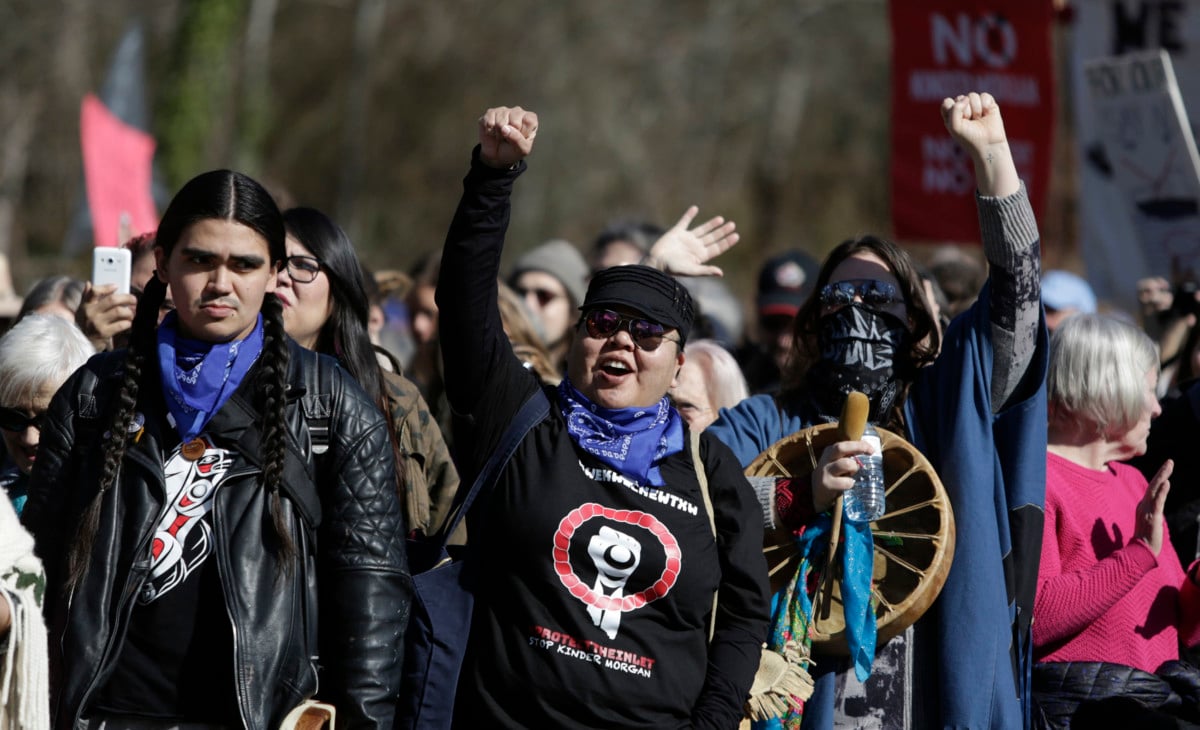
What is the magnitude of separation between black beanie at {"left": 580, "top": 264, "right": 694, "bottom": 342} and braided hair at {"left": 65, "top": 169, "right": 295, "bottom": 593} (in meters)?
0.73

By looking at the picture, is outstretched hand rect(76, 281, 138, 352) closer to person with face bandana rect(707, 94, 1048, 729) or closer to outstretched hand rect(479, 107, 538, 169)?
outstretched hand rect(479, 107, 538, 169)

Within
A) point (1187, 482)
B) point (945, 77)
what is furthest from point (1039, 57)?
point (1187, 482)

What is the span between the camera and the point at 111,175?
8.34m

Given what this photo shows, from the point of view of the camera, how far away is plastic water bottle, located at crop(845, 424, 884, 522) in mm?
3734

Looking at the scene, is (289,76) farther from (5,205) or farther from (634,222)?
(634,222)

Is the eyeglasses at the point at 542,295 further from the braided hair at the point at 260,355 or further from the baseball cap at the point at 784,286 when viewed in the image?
the braided hair at the point at 260,355

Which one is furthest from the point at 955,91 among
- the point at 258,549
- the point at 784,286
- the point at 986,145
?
the point at 258,549

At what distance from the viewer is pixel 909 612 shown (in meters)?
3.70

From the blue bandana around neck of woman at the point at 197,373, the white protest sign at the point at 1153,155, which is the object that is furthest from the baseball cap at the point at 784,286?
the blue bandana around neck of woman at the point at 197,373

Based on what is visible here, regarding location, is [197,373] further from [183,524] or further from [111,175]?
[111,175]

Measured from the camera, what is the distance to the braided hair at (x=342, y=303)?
428cm

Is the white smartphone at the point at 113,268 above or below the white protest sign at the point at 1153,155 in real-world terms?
below

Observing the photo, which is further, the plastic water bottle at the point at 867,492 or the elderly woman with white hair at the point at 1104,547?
the elderly woman with white hair at the point at 1104,547

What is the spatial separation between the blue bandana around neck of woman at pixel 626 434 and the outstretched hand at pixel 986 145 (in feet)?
3.35
